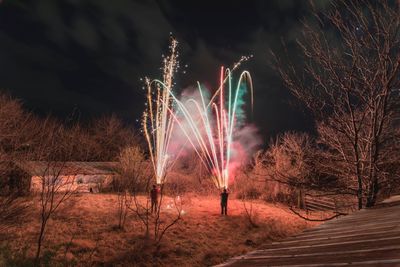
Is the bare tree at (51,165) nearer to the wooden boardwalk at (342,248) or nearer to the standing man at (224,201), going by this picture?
the wooden boardwalk at (342,248)

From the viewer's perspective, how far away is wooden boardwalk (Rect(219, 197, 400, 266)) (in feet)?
10.8

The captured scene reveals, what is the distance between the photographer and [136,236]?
683 inches

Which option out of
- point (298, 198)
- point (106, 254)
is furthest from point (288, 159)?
point (106, 254)

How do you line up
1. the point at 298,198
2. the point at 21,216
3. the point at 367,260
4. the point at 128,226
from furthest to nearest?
the point at 298,198 → the point at 128,226 → the point at 21,216 → the point at 367,260

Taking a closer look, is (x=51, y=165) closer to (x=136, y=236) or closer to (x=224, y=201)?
(x=136, y=236)

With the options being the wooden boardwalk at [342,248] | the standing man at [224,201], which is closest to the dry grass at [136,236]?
the standing man at [224,201]

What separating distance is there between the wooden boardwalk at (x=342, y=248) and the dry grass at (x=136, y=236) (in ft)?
34.2

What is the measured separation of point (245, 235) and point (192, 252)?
461 cm

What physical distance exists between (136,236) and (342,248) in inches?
581

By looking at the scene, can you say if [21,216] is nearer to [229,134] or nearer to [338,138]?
[229,134]

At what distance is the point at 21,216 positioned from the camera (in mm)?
17688

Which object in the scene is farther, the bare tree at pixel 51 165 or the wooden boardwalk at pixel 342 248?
the bare tree at pixel 51 165

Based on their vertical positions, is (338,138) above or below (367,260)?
above

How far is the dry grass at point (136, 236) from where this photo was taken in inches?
583
